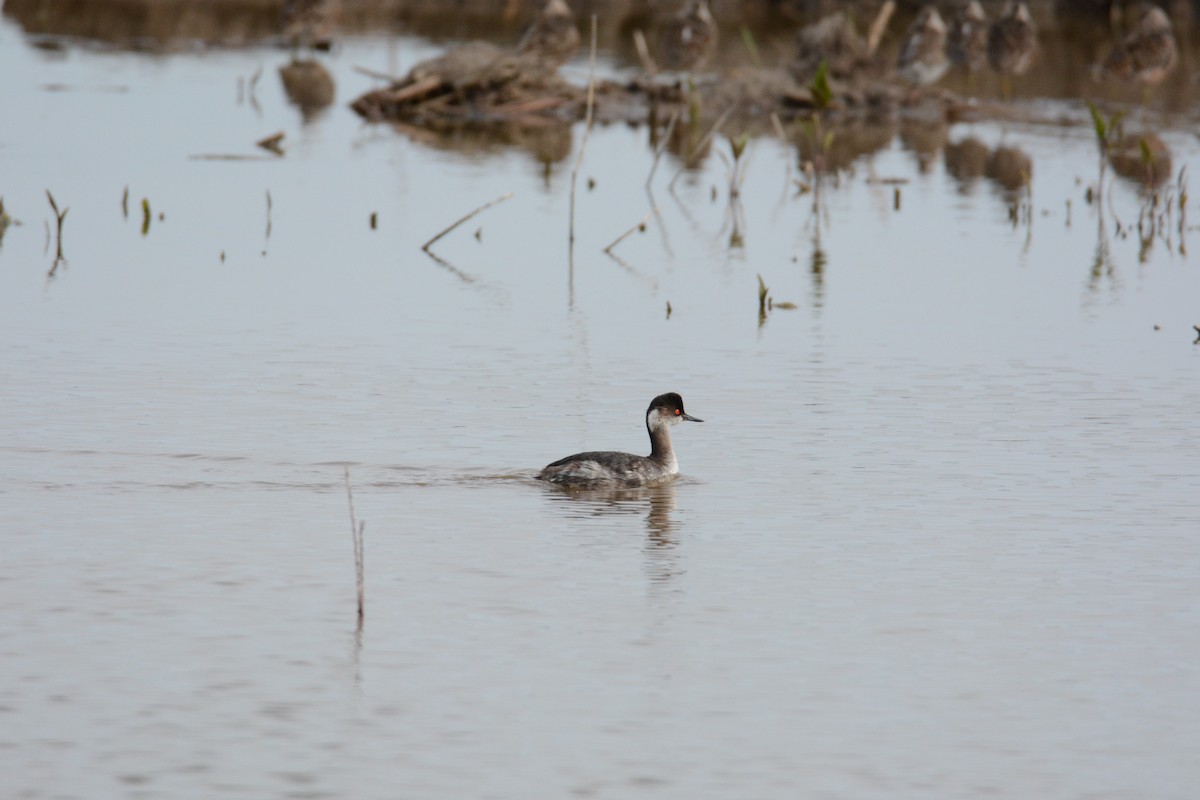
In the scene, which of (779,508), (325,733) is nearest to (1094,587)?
(779,508)

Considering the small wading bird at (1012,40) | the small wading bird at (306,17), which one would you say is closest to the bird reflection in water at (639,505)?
the small wading bird at (1012,40)

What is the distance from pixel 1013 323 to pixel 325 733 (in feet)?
31.4

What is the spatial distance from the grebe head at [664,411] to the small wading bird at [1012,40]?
825 inches

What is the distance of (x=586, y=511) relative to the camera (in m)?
9.52

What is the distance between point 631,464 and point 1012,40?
71.9 ft

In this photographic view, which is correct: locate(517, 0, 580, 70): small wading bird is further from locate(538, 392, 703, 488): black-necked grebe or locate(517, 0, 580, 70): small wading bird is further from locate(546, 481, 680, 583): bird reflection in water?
locate(546, 481, 680, 583): bird reflection in water

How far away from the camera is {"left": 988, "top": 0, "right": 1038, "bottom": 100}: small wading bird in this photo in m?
30.0

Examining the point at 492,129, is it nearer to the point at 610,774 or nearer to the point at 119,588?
the point at 119,588

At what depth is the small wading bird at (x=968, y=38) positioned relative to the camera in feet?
99.2

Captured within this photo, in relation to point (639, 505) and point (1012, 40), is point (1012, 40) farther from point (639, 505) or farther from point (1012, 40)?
point (639, 505)

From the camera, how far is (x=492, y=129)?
27516 millimetres

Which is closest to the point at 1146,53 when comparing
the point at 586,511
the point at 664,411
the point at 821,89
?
the point at 821,89

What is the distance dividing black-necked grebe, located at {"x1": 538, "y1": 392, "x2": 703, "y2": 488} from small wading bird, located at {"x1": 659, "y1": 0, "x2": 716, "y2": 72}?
797 inches

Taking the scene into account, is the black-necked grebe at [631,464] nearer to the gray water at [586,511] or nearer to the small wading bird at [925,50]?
the gray water at [586,511]
